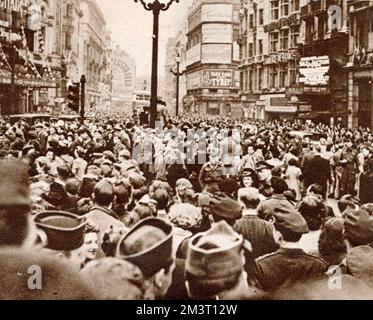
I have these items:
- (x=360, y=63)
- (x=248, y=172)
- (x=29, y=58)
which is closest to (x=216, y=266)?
(x=248, y=172)

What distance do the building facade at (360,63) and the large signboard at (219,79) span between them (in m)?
33.5

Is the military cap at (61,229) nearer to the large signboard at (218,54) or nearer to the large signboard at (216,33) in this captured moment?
the large signboard at (218,54)

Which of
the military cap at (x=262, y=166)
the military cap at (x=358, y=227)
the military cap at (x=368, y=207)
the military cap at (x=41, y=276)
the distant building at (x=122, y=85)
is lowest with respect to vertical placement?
the military cap at (x=41, y=276)

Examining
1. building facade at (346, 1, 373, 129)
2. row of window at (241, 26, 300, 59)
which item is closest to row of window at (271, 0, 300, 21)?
row of window at (241, 26, 300, 59)

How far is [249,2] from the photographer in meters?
29.6

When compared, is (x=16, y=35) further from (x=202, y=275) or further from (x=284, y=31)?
(x=202, y=275)

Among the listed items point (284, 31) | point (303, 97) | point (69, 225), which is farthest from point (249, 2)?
point (69, 225)

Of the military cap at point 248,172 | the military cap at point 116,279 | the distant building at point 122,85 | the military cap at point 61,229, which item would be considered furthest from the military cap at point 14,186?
the distant building at point 122,85

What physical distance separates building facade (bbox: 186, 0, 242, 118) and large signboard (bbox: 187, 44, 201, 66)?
0.46ft

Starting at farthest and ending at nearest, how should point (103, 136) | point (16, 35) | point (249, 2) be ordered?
point (249, 2), point (16, 35), point (103, 136)

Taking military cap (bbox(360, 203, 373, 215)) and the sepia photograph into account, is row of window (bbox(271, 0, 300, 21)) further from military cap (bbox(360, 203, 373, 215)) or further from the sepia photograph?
military cap (bbox(360, 203, 373, 215))

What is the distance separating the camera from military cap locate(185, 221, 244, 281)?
4.89 m

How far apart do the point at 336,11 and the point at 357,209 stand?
14230 mm

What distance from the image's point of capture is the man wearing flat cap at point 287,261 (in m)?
4.91
